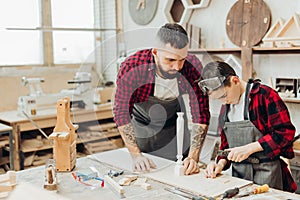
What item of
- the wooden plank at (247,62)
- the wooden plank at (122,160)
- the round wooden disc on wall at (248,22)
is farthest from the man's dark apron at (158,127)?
the round wooden disc on wall at (248,22)

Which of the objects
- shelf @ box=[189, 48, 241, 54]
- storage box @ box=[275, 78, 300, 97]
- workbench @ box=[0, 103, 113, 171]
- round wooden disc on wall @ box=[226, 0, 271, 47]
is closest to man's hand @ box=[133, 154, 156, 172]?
storage box @ box=[275, 78, 300, 97]

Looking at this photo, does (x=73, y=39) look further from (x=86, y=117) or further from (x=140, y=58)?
(x=140, y=58)

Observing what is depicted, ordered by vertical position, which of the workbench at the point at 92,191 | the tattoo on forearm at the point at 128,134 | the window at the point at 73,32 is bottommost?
the workbench at the point at 92,191

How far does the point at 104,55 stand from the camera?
14.1 ft

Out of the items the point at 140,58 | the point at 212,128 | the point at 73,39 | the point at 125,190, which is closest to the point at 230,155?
the point at 125,190

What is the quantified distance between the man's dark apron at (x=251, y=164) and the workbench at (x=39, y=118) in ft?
5.89

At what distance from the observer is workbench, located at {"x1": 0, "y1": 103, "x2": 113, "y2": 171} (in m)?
3.17

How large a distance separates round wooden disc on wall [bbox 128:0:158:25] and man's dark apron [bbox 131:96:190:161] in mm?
1745

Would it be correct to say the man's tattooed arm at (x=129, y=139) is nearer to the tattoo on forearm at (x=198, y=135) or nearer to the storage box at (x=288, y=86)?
the tattoo on forearm at (x=198, y=135)

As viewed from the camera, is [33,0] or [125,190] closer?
[125,190]

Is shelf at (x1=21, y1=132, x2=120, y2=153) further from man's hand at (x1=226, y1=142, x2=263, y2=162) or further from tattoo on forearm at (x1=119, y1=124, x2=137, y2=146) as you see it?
man's hand at (x1=226, y1=142, x2=263, y2=162)

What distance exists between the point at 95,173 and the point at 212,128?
1623mm

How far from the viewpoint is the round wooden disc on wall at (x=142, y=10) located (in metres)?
3.79

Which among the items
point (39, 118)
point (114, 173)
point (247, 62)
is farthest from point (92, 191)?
point (39, 118)
